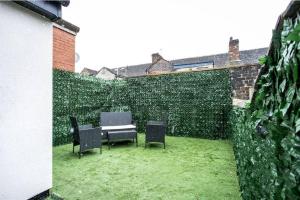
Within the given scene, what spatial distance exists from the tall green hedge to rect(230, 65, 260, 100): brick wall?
0.25 meters

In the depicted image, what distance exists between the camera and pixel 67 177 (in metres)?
4.76

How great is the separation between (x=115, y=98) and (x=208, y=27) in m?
22.3

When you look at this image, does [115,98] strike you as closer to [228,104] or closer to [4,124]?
[228,104]

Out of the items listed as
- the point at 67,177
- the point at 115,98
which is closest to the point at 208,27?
the point at 115,98

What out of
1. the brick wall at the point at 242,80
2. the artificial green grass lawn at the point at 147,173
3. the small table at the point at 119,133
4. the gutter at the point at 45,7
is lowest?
the artificial green grass lawn at the point at 147,173

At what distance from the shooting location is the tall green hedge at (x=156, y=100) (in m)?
8.34

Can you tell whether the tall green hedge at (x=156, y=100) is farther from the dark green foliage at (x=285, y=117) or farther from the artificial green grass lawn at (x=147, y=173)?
the dark green foliage at (x=285, y=117)

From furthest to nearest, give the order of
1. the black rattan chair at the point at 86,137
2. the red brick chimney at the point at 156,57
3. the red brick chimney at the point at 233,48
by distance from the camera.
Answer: the red brick chimney at the point at 156,57 → the red brick chimney at the point at 233,48 → the black rattan chair at the point at 86,137

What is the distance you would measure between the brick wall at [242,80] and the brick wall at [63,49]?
22.1ft

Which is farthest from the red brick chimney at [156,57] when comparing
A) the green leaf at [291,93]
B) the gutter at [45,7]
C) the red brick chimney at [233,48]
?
the green leaf at [291,93]

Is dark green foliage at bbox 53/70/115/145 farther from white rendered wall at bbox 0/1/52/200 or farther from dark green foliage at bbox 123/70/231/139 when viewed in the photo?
white rendered wall at bbox 0/1/52/200

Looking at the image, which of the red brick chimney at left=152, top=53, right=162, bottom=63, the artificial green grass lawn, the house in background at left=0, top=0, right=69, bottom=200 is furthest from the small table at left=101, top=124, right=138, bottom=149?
the red brick chimney at left=152, top=53, right=162, bottom=63

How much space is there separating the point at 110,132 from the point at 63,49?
4502 millimetres

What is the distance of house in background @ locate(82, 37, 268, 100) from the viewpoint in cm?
836
